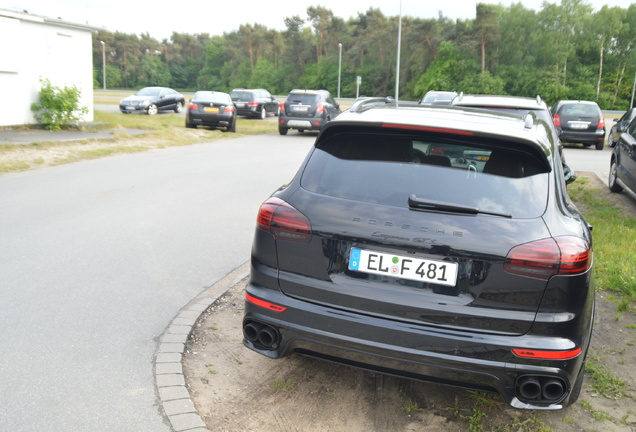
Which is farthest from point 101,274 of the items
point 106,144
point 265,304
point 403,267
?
point 106,144

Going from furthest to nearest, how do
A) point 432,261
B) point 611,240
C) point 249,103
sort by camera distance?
point 249,103, point 611,240, point 432,261

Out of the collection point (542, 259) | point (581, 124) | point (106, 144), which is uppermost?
point (581, 124)

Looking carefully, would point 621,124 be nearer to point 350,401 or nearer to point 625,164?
point 625,164

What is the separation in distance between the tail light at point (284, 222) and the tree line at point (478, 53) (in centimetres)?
7183

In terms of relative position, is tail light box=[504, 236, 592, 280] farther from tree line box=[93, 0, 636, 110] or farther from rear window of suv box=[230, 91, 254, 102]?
tree line box=[93, 0, 636, 110]

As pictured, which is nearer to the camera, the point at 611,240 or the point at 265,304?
the point at 265,304

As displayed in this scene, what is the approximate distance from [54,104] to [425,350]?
19.3 meters

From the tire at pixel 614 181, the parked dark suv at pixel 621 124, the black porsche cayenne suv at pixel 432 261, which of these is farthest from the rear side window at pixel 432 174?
the parked dark suv at pixel 621 124

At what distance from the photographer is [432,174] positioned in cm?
341

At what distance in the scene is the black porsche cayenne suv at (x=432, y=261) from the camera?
10.2ft

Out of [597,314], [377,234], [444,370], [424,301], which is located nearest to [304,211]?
[377,234]

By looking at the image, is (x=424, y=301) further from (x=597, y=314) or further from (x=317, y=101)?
(x=317, y=101)

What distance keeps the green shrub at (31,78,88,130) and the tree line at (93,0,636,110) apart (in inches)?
2319

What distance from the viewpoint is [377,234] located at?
3254 millimetres
